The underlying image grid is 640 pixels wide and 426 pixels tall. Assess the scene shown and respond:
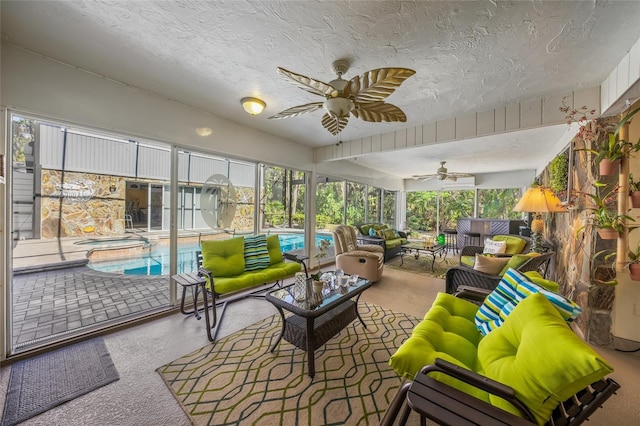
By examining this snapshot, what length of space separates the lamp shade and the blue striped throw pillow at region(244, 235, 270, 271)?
3.36m

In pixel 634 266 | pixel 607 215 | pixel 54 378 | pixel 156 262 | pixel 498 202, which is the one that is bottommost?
pixel 54 378

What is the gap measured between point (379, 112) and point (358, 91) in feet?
1.20

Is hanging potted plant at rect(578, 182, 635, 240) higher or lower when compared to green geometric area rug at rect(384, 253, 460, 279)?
higher

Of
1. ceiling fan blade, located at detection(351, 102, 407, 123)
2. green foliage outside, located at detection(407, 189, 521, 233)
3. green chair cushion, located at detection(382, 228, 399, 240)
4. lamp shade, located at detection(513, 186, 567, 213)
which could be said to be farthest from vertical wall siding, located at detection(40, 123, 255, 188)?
green foliage outside, located at detection(407, 189, 521, 233)

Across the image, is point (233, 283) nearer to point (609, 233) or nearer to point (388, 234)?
point (609, 233)

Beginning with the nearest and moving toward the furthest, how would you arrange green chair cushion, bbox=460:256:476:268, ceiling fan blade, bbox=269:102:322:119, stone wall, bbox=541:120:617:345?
1. ceiling fan blade, bbox=269:102:322:119
2. stone wall, bbox=541:120:617:345
3. green chair cushion, bbox=460:256:476:268

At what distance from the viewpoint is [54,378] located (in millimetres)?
1805

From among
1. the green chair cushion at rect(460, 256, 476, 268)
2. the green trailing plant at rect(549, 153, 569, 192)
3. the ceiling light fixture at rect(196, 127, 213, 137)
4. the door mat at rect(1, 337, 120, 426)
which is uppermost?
the ceiling light fixture at rect(196, 127, 213, 137)

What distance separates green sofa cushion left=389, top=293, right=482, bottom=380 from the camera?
1257mm

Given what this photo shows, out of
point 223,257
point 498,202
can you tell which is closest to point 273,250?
point 223,257

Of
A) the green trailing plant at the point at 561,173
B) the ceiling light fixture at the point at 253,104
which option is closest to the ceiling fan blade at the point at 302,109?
the ceiling light fixture at the point at 253,104

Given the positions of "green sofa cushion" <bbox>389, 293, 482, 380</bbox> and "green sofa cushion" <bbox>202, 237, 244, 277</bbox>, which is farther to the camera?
"green sofa cushion" <bbox>202, 237, 244, 277</bbox>

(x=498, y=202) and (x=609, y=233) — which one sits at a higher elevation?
(x=498, y=202)

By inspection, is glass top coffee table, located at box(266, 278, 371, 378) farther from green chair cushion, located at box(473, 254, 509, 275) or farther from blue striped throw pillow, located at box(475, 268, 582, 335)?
green chair cushion, located at box(473, 254, 509, 275)
